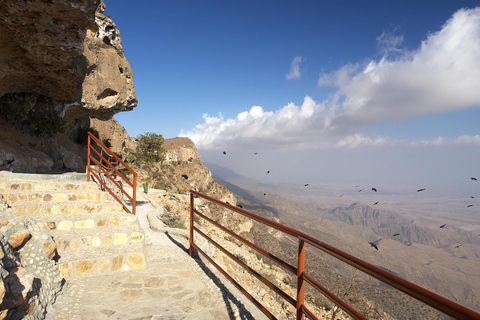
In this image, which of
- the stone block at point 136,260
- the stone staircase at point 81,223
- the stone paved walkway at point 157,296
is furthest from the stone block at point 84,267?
the stone block at point 136,260

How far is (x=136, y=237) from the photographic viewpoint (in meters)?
4.94

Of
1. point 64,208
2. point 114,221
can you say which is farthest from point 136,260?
point 64,208

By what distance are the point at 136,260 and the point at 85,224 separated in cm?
145

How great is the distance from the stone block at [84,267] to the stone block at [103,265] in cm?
9

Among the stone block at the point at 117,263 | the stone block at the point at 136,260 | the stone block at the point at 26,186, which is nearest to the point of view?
the stone block at the point at 117,263

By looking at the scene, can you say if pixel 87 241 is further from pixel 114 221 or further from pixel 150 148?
pixel 150 148

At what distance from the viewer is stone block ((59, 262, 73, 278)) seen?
378cm

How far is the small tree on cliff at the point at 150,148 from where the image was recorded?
16.6 m

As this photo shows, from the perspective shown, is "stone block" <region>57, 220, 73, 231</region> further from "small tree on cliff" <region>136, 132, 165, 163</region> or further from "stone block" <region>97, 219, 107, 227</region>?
"small tree on cliff" <region>136, 132, 165, 163</region>

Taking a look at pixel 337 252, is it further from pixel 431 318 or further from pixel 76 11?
pixel 431 318

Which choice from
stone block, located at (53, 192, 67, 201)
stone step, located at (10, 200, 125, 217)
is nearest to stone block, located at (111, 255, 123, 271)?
stone step, located at (10, 200, 125, 217)

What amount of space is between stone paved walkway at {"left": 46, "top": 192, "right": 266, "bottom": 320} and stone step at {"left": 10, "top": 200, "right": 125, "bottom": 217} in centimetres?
185

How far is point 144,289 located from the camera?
3.74 m

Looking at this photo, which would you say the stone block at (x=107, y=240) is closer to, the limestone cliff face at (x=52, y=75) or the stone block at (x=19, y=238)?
the stone block at (x=19, y=238)
